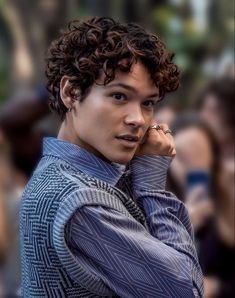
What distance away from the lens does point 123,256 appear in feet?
10.4

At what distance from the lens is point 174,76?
134 inches

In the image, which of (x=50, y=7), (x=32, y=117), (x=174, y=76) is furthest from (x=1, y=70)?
(x=174, y=76)

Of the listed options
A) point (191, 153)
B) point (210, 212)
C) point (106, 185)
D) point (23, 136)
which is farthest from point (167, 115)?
point (106, 185)

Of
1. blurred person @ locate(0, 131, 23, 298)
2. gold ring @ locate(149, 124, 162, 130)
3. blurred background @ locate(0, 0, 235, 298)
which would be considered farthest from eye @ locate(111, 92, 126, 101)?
blurred person @ locate(0, 131, 23, 298)

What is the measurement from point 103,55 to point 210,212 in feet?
9.11

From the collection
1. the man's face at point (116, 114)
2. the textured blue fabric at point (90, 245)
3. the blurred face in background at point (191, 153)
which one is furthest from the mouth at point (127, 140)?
the blurred face in background at point (191, 153)

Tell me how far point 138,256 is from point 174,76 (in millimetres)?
572

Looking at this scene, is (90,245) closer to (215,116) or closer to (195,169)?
(195,169)

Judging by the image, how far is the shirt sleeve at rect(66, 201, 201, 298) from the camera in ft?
10.3

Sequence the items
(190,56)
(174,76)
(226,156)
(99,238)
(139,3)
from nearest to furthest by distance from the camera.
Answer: (99,238), (174,76), (226,156), (139,3), (190,56)

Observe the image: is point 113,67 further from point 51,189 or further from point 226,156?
point 226,156

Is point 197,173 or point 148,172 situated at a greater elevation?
point 148,172

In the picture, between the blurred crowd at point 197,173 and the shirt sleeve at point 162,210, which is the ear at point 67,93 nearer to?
the shirt sleeve at point 162,210

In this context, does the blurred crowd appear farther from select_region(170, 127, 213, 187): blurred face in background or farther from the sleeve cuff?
the sleeve cuff
